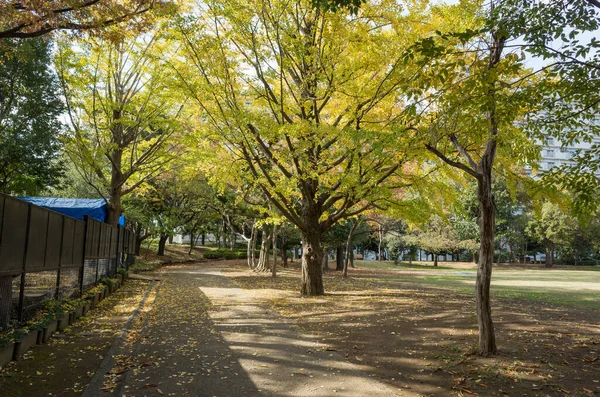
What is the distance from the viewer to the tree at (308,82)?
10664 millimetres

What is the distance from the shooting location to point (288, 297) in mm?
13359

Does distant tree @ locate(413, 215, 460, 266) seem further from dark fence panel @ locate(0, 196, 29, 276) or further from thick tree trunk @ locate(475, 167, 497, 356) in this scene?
dark fence panel @ locate(0, 196, 29, 276)

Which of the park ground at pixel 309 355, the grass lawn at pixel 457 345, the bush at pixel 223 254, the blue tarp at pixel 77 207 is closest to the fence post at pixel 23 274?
the park ground at pixel 309 355

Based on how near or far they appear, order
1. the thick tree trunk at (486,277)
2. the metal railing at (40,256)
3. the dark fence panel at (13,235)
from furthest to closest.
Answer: the thick tree trunk at (486,277)
the metal railing at (40,256)
the dark fence panel at (13,235)

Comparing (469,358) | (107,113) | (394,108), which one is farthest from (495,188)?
(469,358)

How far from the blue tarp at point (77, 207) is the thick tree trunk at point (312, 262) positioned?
8.93m

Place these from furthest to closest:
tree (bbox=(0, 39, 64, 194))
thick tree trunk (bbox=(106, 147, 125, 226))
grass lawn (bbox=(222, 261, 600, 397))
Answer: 1. tree (bbox=(0, 39, 64, 194))
2. thick tree trunk (bbox=(106, 147, 125, 226))
3. grass lawn (bbox=(222, 261, 600, 397))

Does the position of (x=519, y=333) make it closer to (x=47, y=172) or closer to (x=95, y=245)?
(x=95, y=245)

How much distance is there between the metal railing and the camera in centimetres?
555

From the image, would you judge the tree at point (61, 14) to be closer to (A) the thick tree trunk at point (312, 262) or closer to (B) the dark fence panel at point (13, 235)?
(B) the dark fence panel at point (13, 235)

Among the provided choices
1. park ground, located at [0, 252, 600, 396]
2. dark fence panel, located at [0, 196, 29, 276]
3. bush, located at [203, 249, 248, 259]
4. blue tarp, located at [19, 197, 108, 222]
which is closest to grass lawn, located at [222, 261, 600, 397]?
park ground, located at [0, 252, 600, 396]

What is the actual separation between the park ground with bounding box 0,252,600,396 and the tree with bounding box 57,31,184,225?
795 cm

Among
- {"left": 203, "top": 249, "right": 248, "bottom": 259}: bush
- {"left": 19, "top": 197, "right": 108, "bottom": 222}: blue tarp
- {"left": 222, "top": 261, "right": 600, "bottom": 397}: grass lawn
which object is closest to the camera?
{"left": 222, "top": 261, "right": 600, "bottom": 397}: grass lawn

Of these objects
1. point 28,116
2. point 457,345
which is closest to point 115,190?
point 28,116
